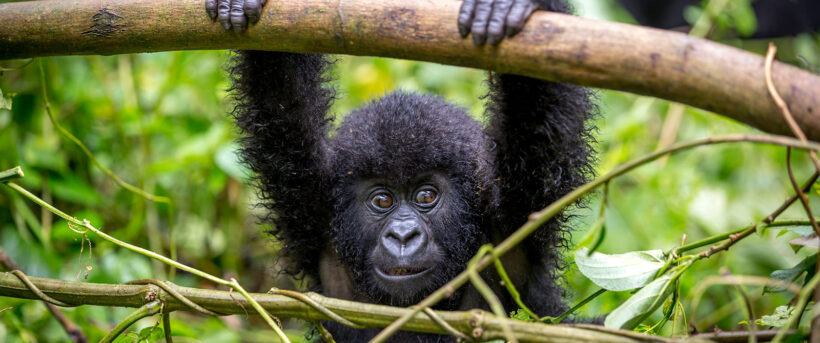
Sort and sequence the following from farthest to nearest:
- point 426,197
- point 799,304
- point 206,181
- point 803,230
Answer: point 206,181, point 426,197, point 803,230, point 799,304

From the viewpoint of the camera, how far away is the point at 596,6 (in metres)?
5.84

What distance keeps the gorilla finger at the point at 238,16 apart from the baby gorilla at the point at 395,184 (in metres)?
0.68

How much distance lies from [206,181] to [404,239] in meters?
2.95

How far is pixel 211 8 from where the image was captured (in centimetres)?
225

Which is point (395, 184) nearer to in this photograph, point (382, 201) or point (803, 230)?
point (382, 201)

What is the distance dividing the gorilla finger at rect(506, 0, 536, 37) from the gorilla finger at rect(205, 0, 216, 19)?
102 cm

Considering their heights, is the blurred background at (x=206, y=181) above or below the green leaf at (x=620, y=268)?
below

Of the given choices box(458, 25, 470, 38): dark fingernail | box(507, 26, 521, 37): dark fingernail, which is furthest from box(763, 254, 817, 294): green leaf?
box(458, 25, 470, 38): dark fingernail

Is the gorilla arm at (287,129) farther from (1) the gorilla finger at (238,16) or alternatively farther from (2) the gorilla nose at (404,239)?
(1) the gorilla finger at (238,16)

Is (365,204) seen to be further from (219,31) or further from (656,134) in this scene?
(656,134)

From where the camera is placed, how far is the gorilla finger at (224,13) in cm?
219

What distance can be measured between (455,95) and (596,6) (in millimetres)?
1464

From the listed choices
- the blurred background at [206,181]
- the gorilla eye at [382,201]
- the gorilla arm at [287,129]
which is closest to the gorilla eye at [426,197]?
the gorilla eye at [382,201]

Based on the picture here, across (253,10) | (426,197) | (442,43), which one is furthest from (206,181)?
(442,43)
